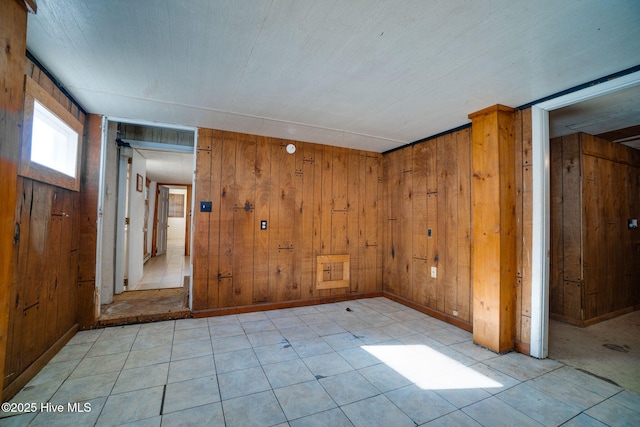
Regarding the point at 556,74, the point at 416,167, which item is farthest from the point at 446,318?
the point at 556,74

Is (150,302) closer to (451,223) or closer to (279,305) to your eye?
(279,305)

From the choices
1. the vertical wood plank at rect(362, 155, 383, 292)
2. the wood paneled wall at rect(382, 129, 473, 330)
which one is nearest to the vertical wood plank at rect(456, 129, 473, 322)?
the wood paneled wall at rect(382, 129, 473, 330)

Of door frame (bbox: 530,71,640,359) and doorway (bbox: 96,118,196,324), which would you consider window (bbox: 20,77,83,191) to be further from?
door frame (bbox: 530,71,640,359)

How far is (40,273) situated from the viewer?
219 centimetres

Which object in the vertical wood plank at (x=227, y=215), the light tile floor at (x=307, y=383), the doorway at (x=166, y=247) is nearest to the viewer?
the light tile floor at (x=307, y=383)

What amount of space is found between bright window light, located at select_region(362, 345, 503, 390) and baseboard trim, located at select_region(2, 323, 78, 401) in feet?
8.62

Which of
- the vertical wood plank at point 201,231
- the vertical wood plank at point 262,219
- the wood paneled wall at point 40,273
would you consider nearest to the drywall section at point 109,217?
the wood paneled wall at point 40,273

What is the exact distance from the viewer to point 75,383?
1.99 meters

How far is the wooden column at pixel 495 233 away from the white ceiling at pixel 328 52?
27 cm

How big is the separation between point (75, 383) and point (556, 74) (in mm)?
4297

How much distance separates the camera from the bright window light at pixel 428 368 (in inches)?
81.4

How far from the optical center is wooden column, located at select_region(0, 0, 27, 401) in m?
1.25

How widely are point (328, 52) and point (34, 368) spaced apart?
322cm

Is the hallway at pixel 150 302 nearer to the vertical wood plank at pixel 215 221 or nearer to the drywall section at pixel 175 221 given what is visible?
the vertical wood plank at pixel 215 221
